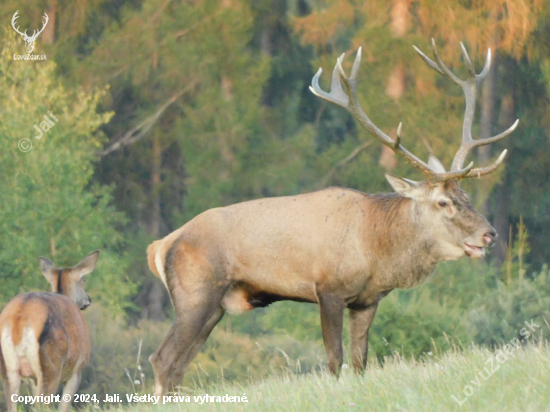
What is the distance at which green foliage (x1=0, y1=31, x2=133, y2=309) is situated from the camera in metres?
16.9

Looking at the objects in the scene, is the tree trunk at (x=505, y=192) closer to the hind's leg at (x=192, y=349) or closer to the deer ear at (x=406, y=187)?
the deer ear at (x=406, y=187)

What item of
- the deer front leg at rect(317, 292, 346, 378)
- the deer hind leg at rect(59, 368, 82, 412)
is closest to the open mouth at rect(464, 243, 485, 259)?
the deer front leg at rect(317, 292, 346, 378)

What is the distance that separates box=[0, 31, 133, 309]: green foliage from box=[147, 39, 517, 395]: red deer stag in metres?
8.08

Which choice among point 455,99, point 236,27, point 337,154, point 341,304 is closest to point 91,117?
point 236,27

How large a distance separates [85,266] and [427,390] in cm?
511

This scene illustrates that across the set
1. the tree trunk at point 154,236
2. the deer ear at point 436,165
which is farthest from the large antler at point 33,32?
the deer ear at point 436,165

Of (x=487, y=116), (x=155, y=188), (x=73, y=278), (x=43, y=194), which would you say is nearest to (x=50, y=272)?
(x=73, y=278)

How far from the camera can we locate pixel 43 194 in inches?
723

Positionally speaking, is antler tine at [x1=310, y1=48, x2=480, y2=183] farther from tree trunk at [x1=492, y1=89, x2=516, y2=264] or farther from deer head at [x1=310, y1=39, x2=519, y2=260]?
tree trunk at [x1=492, y1=89, x2=516, y2=264]

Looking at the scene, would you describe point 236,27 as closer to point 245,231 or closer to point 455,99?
point 455,99

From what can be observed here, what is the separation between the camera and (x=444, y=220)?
8.38m

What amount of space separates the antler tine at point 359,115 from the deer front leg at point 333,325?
129 centimetres

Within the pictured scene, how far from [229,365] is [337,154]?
901 centimetres

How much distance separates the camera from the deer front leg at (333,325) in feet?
27.1
